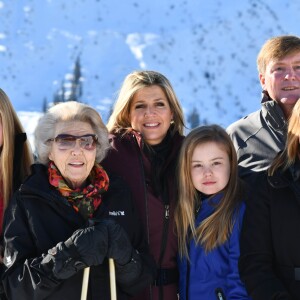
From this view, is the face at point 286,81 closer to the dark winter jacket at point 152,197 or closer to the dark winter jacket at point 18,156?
the dark winter jacket at point 152,197

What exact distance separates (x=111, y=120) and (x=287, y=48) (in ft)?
4.33

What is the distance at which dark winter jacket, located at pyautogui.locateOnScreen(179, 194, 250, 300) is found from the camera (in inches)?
120

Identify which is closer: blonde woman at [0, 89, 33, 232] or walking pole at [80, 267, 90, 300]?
walking pole at [80, 267, 90, 300]

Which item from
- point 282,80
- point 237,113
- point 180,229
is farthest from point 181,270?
point 237,113

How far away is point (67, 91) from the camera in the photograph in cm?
1891

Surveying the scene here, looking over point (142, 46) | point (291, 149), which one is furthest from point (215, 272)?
point (142, 46)

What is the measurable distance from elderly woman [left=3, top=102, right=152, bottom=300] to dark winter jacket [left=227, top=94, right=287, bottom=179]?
97cm

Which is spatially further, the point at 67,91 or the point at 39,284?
the point at 67,91

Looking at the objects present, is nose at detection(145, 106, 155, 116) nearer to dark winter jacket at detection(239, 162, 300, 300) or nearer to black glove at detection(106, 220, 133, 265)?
dark winter jacket at detection(239, 162, 300, 300)

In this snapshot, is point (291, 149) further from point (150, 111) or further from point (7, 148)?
point (7, 148)

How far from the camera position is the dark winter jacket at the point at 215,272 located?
305 centimetres

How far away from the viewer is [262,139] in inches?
147

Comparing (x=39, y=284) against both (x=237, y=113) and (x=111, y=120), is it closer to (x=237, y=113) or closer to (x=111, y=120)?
(x=111, y=120)

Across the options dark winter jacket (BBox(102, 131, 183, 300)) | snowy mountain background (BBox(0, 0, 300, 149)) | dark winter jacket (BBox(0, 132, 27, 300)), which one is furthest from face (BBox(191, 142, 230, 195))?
snowy mountain background (BBox(0, 0, 300, 149))
